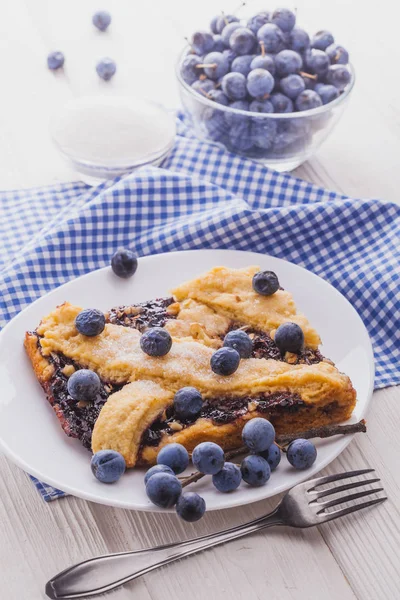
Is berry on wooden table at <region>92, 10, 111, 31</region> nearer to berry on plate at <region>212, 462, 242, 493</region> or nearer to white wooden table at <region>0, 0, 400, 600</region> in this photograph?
white wooden table at <region>0, 0, 400, 600</region>

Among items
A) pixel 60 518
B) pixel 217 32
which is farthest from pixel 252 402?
pixel 217 32

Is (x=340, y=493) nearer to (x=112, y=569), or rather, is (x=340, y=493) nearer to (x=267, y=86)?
(x=112, y=569)

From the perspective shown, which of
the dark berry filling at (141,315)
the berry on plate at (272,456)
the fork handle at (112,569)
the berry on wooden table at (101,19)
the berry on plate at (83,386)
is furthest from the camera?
the berry on wooden table at (101,19)

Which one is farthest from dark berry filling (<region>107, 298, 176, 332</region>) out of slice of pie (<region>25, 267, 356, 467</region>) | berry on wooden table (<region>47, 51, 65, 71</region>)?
berry on wooden table (<region>47, 51, 65, 71</region>)

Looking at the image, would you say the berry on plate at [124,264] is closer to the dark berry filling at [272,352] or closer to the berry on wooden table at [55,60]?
the dark berry filling at [272,352]

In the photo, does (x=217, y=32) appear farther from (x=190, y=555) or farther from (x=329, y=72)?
(x=190, y=555)

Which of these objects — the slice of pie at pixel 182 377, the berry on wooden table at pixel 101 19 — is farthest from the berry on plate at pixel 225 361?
the berry on wooden table at pixel 101 19
